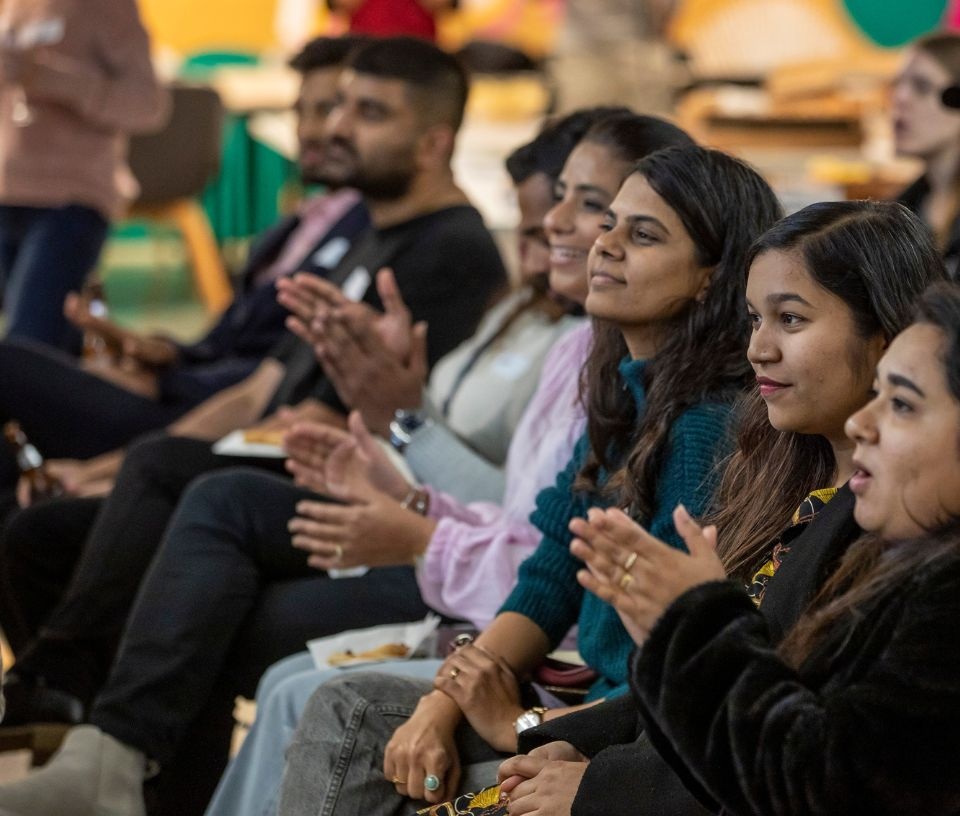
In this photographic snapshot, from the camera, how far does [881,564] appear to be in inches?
46.4

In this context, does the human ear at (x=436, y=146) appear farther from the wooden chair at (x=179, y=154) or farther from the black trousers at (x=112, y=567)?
the wooden chair at (x=179, y=154)

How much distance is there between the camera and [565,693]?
179cm

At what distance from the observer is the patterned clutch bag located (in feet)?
5.13

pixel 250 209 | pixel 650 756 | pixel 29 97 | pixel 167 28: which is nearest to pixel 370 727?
pixel 650 756

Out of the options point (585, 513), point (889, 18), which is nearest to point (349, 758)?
point (585, 513)

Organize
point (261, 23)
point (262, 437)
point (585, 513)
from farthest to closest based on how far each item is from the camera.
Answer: point (261, 23) < point (262, 437) < point (585, 513)

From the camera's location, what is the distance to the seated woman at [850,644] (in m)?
1.10

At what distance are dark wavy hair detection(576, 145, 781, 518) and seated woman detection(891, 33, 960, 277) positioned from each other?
1464 millimetres

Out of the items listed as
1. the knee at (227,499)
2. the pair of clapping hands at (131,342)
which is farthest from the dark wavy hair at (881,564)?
the pair of clapping hands at (131,342)

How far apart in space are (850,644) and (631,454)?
56cm

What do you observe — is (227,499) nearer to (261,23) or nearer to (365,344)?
(365,344)

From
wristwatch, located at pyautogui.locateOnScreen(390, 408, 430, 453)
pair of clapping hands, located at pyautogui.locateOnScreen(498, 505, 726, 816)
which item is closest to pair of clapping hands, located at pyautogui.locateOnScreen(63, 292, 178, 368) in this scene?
wristwatch, located at pyautogui.locateOnScreen(390, 408, 430, 453)

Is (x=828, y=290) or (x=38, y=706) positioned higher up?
(x=828, y=290)

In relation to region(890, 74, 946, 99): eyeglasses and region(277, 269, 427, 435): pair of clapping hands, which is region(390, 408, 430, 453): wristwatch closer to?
region(277, 269, 427, 435): pair of clapping hands
